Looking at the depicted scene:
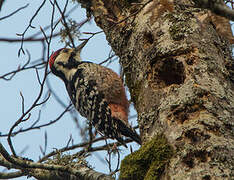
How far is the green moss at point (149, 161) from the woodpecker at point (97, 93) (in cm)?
188

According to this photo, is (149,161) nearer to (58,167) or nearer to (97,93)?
(58,167)

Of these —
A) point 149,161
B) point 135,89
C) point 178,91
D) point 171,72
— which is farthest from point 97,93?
point 149,161

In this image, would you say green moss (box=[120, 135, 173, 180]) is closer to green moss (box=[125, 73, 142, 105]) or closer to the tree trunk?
the tree trunk

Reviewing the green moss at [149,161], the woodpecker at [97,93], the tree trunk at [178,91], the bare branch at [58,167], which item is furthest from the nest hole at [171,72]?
the woodpecker at [97,93]

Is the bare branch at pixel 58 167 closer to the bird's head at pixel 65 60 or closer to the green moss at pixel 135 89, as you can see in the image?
the green moss at pixel 135 89

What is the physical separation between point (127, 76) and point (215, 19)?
0.83 m

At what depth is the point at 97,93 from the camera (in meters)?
4.56

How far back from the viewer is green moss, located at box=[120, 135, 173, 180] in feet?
6.52

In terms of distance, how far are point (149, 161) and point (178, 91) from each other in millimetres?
504

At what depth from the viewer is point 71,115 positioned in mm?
4309

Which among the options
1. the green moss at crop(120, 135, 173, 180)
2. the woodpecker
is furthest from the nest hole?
the woodpecker

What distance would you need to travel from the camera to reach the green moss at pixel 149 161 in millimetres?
1986

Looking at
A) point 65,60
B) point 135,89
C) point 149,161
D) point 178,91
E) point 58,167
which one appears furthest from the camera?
→ point 65,60

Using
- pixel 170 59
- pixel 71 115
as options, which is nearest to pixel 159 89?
pixel 170 59
